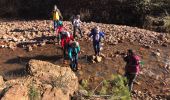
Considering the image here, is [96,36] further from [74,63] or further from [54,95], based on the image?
[54,95]

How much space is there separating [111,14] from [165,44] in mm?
6088

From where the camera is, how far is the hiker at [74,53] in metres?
15.5

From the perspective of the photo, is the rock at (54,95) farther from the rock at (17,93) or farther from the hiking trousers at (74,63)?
the hiking trousers at (74,63)

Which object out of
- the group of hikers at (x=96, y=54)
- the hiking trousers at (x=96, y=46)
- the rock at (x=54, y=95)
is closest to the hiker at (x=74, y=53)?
the group of hikers at (x=96, y=54)

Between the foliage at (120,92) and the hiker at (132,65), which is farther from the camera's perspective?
the hiker at (132,65)

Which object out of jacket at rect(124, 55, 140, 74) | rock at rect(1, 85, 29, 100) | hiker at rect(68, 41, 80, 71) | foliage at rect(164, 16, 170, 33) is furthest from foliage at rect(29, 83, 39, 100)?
foliage at rect(164, 16, 170, 33)

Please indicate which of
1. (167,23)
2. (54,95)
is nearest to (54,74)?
(54,95)

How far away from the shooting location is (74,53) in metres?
15.7

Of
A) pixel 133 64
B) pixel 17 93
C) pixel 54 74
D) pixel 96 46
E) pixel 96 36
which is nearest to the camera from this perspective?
pixel 17 93

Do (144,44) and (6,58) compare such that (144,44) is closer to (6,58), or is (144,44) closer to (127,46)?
(127,46)

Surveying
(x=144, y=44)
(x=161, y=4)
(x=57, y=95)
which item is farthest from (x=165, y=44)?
(x=57, y=95)

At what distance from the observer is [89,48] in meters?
18.8

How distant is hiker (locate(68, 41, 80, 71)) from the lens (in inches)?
610

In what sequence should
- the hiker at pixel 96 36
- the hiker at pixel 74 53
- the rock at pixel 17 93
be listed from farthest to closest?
the hiker at pixel 96 36
the hiker at pixel 74 53
the rock at pixel 17 93
